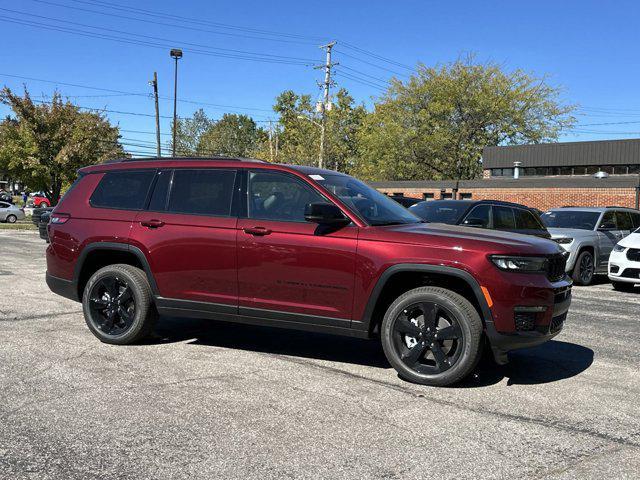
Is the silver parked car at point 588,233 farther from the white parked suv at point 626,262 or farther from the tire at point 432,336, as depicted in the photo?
the tire at point 432,336

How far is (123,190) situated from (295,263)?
2.21 meters

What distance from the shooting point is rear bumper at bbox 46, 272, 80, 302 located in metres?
6.33

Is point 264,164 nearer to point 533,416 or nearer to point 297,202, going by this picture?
point 297,202

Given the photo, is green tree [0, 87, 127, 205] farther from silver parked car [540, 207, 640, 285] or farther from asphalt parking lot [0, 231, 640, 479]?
asphalt parking lot [0, 231, 640, 479]

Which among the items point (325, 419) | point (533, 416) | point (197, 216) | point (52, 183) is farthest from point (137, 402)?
point (52, 183)

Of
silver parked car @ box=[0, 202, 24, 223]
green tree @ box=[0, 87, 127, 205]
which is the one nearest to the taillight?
green tree @ box=[0, 87, 127, 205]

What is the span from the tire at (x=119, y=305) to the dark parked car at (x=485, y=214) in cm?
642

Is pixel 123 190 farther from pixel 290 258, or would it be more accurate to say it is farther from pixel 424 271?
pixel 424 271

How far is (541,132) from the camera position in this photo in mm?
52438

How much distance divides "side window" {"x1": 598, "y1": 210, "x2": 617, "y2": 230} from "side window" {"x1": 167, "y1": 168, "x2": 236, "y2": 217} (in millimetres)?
10098

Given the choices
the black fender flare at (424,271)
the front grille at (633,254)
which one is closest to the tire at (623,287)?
the front grille at (633,254)

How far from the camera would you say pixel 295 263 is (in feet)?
17.1

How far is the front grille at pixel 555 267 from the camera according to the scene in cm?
495

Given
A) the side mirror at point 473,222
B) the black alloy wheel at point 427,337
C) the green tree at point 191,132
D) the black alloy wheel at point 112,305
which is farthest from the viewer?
the green tree at point 191,132
